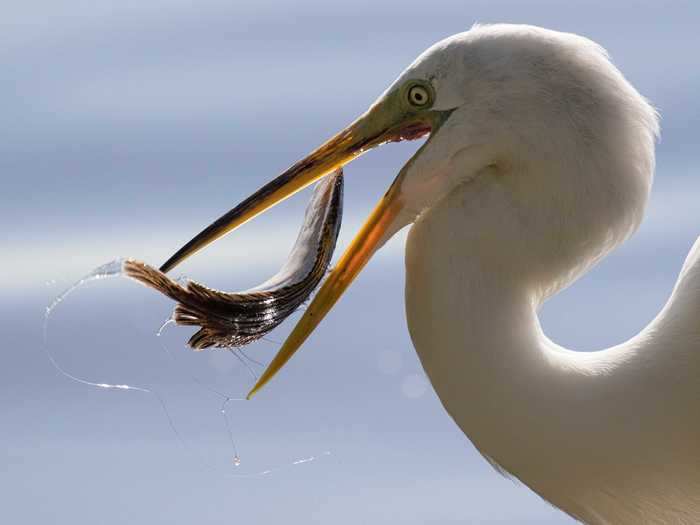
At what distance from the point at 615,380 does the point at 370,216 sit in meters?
0.64

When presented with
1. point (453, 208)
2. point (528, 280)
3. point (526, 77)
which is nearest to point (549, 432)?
point (528, 280)

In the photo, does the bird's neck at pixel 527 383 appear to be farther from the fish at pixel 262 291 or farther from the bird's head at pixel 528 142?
the fish at pixel 262 291

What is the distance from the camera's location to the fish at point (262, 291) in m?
2.86

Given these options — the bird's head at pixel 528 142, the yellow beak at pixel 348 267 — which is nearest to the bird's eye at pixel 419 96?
the bird's head at pixel 528 142

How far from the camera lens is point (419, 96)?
2.96 meters

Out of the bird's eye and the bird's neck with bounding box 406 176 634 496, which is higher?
the bird's eye

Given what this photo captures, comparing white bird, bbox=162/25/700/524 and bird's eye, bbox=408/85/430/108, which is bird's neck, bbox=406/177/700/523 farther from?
bird's eye, bbox=408/85/430/108

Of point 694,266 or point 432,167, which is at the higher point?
point 432,167

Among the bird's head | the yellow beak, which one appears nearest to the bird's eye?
the bird's head

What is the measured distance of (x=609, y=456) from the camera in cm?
283

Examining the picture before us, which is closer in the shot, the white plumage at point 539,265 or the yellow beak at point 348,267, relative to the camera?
Result: the white plumage at point 539,265

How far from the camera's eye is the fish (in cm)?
286

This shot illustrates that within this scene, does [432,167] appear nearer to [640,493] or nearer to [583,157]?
[583,157]

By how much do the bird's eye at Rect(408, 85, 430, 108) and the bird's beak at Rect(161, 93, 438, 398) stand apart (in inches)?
1.1
